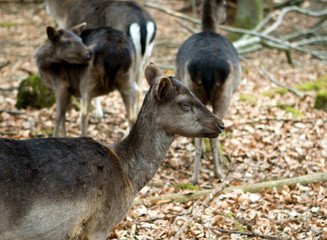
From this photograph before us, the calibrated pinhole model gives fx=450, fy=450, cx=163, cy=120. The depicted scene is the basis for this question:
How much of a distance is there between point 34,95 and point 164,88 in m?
5.91

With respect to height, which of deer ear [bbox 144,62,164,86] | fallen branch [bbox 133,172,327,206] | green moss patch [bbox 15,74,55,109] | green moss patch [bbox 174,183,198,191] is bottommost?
green moss patch [bbox 174,183,198,191]

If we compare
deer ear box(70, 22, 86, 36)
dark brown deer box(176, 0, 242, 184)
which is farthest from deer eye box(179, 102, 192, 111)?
deer ear box(70, 22, 86, 36)

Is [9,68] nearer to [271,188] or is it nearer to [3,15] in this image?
[3,15]

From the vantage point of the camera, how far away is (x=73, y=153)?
3738 millimetres

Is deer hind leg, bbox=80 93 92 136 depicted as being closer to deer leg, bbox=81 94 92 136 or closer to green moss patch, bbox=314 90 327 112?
deer leg, bbox=81 94 92 136

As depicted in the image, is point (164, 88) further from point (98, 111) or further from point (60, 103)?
point (98, 111)

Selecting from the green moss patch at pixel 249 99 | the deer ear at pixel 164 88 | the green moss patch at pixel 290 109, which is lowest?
the green moss patch at pixel 290 109

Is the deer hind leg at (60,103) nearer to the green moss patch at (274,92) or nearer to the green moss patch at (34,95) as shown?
the green moss patch at (34,95)

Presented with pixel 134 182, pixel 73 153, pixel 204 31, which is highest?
pixel 204 31

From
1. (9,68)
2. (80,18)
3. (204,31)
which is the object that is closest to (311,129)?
(204,31)

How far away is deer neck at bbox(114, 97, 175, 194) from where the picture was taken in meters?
4.22

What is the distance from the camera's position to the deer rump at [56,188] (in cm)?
326

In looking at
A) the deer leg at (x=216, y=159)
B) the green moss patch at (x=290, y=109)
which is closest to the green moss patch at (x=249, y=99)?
the green moss patch at (x=290, y=109)

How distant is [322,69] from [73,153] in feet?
39.8
